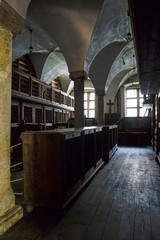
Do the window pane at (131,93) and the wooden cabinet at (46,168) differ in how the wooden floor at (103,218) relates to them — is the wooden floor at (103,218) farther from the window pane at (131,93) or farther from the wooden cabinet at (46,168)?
the window pane at (131,93)

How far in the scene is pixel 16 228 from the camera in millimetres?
2244

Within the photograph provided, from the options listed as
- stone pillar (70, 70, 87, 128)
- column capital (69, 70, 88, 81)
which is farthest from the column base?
column capital (69, 70, 88, 81)

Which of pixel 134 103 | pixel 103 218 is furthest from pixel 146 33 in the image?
pixel 134 103

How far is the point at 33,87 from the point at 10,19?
7.33 meters

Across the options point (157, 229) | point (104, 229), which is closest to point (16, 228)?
point (104, 229)

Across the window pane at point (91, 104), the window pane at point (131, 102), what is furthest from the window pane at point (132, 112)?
the window pane at point (91, 104)

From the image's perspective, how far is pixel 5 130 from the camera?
2422mm

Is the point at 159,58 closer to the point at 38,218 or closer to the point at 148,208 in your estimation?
the point at 148,208

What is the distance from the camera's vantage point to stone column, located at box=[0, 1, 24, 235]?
7.61ft

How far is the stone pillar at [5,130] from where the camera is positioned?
235cm

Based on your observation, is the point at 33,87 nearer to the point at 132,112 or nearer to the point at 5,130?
the point at 5,130

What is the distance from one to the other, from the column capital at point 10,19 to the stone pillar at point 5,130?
71 mm

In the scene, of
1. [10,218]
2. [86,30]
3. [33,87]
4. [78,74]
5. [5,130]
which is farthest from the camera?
[33,87]

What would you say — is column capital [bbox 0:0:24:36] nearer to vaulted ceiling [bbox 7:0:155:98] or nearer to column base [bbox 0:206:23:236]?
vaulted ceiling [bbox 7:0:155:98]
